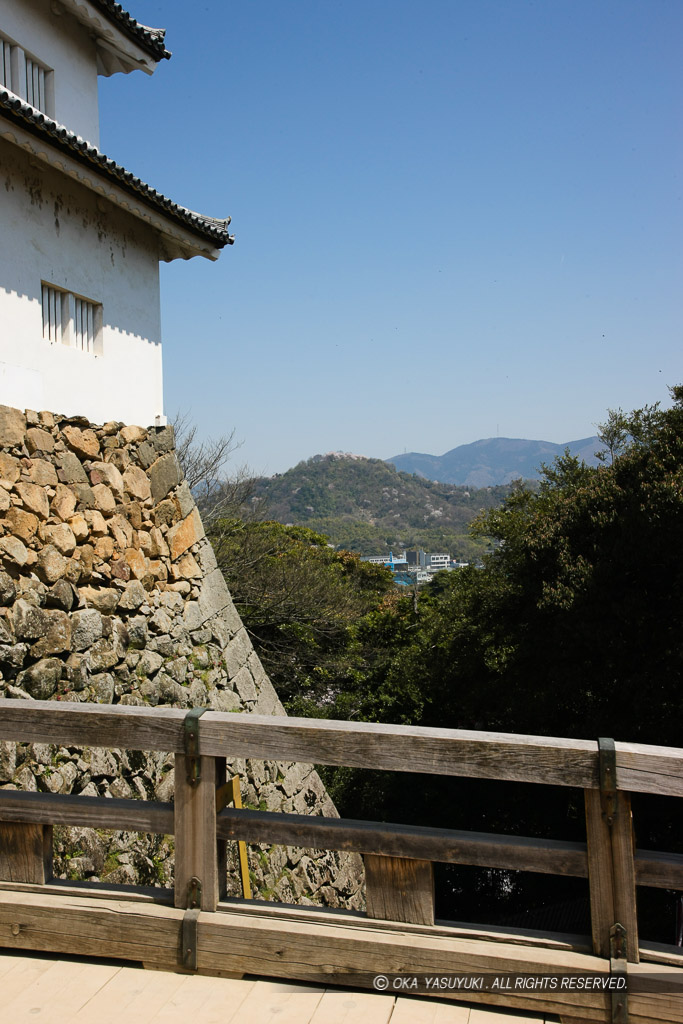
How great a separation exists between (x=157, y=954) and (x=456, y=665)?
17843 millimetres

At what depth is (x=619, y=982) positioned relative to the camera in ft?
7.34

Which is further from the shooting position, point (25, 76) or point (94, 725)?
point (25, 76)

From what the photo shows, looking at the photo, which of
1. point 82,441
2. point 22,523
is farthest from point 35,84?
point 22,523

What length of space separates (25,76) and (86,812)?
7.42m

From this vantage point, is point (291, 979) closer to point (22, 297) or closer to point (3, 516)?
point (3, 516)

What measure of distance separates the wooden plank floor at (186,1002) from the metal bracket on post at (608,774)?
2.20 ft

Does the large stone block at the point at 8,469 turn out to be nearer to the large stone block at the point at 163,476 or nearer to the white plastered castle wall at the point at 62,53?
the large stone block at the point at 163,476

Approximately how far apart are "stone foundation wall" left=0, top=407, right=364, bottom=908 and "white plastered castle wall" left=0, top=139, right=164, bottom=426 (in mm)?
332

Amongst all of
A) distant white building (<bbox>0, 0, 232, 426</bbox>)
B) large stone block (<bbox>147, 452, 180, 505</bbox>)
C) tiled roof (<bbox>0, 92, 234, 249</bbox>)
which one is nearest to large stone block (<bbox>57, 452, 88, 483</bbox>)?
distant white building (<bbox>0, 0, 232, 426</bbox>)

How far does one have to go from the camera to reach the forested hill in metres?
92.4

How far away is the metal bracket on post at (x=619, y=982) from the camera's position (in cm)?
222

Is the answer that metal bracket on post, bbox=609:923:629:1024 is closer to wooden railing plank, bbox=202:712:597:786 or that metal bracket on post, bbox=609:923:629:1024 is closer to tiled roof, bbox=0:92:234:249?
wooden railing plank, bbox=202:712:597:786

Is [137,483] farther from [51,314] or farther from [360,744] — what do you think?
[360,744]

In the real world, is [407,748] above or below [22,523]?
below
